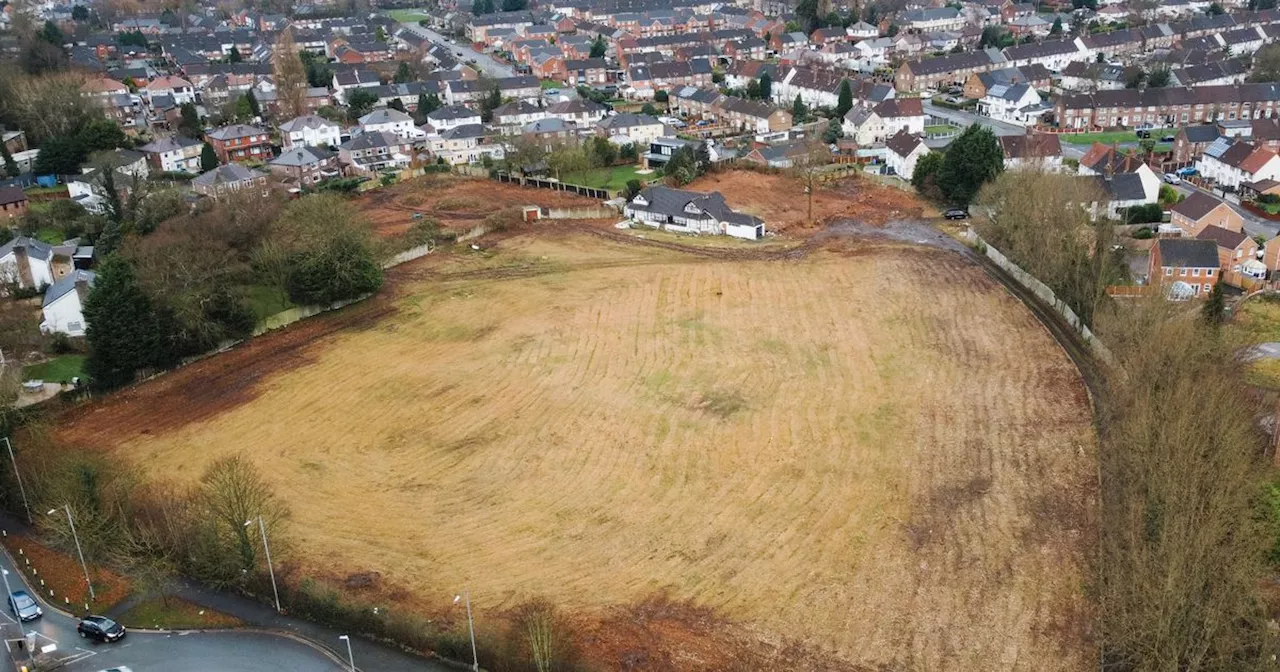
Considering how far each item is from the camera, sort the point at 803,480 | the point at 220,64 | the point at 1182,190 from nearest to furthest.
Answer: the point at 803,480
the point at 1182,190
the point at 220,64

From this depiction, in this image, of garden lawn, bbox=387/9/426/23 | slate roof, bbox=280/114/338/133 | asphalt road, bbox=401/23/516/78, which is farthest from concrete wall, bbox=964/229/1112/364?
garden lawn, bbox=387/9/426/23

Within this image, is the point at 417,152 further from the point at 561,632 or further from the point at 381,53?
the point at 561,632

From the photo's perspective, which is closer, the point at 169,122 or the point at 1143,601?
the point at 1143,601

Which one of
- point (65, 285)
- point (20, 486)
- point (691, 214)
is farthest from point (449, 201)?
point (20, 486)

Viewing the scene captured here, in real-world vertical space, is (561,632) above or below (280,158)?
below

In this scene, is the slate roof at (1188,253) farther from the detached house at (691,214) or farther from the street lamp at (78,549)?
the street lamp at (78,549)

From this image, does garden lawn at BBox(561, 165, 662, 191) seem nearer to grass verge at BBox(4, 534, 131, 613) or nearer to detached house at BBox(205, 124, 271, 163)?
detached house at BBox(205, 124, 271, 163)

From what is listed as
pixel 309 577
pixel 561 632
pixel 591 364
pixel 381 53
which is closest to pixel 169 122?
pixel 381 53
